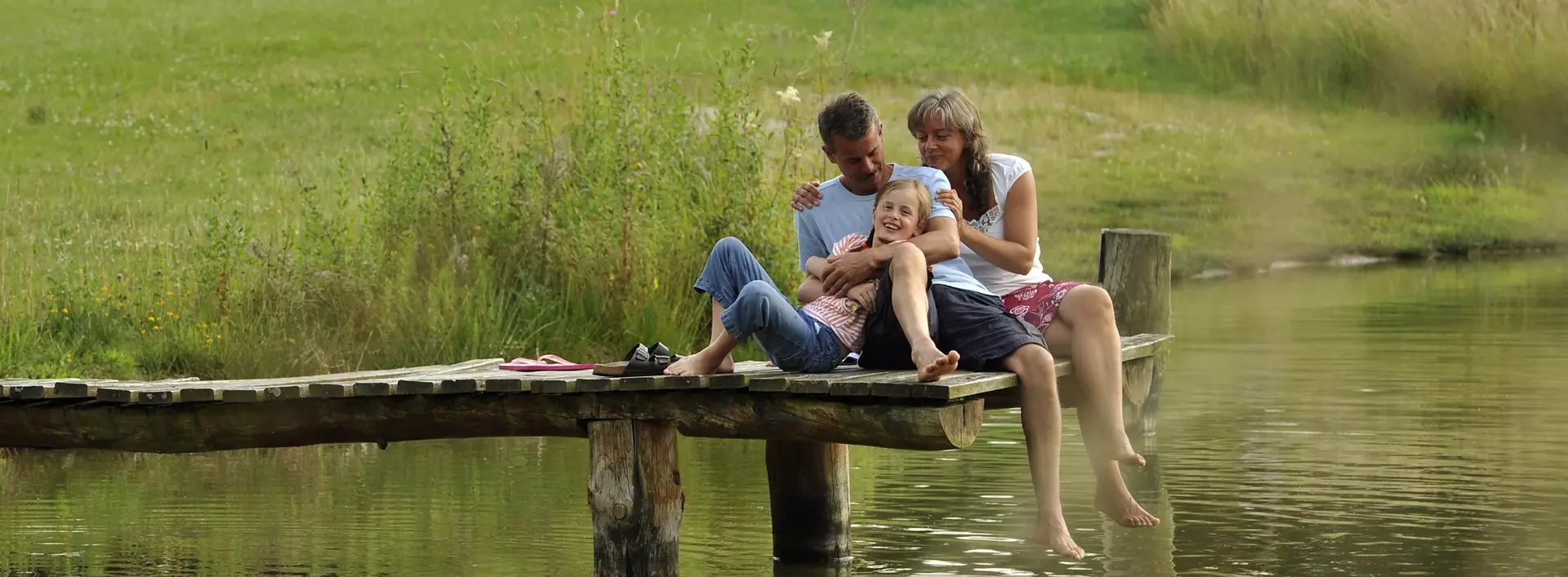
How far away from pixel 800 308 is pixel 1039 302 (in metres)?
0.84

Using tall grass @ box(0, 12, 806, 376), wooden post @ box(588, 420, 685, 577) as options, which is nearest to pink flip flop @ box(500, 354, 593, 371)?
wooden post @ box(588, 420, 685, 577)

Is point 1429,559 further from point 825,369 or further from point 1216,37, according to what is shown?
point 1216,37

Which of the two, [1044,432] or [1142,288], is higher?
[1142,288]

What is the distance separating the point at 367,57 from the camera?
27219 millimetres

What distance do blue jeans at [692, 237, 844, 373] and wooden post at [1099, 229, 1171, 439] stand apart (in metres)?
3.95

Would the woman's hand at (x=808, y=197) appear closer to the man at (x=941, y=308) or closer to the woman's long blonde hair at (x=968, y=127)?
the man at (x=941, y=308)

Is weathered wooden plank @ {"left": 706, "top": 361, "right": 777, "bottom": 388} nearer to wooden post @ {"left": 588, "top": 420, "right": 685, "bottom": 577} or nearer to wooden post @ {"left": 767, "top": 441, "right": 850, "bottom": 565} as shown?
wooden post @ {"left": 588, "top": 420, "right": 685, "bottom": 577}

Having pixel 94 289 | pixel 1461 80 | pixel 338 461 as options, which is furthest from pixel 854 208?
pixel 1461 80

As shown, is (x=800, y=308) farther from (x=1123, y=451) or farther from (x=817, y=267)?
(x=1123, y=451)

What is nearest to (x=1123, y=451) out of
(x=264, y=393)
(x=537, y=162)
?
(x=264, y=393)

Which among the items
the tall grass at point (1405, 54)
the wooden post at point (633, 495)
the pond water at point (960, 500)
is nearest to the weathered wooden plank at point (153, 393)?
the pond water at point (960, 500)

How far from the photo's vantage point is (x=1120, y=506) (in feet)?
25.5

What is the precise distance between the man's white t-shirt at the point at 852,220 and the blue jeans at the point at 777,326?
1.21 ft

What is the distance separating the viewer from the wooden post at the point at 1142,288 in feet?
36.0
